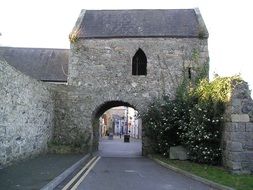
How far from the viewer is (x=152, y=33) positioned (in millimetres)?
24188

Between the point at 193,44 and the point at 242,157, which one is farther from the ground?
the point at 193,44

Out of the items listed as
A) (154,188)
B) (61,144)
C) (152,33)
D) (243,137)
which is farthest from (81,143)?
(154,188)

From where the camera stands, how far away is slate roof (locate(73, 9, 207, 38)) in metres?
24.3

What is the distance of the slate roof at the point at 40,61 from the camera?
117 feet

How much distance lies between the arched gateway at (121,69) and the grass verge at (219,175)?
770 centimetres

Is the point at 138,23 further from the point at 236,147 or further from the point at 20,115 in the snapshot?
the point at 236,147

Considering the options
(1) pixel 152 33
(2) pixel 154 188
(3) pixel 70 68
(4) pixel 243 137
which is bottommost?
(2) pixel 154 188

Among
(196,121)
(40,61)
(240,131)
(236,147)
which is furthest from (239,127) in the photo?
(40,61)

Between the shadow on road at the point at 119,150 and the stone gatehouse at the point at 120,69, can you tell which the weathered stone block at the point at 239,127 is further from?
the shadow on road at the point at 119,150

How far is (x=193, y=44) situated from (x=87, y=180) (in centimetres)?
1397

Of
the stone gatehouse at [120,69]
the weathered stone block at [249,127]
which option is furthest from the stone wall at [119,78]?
the weathered stone block at [249,127]

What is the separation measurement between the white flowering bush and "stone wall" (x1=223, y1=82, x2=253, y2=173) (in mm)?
549

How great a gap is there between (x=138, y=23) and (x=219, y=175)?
14452mm

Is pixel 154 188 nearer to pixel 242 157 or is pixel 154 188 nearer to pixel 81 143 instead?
pixel 242 157
